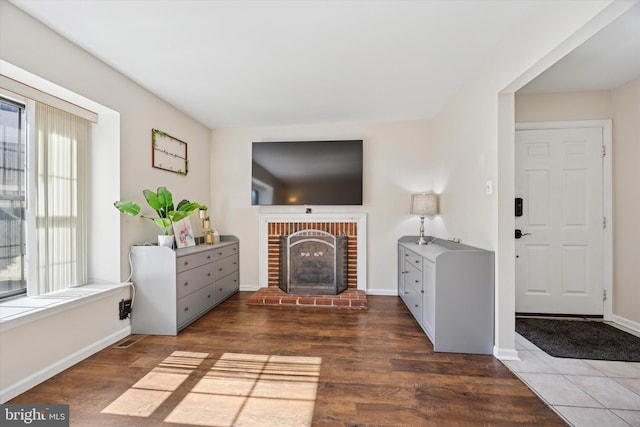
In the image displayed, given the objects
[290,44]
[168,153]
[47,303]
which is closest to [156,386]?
[47,303]

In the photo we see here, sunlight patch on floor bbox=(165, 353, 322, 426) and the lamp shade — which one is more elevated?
the lamp shade

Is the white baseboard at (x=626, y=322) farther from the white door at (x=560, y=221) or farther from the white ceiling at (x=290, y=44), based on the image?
the white ceiling at (x=290, y=44)

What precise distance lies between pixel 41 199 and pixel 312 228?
284 cm

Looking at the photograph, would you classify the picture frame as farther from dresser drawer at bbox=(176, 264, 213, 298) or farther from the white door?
the white door

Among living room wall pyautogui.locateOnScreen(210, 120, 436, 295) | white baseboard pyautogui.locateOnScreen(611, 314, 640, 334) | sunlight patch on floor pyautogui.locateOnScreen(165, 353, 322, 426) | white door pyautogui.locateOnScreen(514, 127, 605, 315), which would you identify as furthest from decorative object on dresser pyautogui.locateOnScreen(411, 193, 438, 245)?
sunlight patch on floor pyautogui.locateOnScreen(165, 353, 322, 426)

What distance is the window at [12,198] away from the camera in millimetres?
1958

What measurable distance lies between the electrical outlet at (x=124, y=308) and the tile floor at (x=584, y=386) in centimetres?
335

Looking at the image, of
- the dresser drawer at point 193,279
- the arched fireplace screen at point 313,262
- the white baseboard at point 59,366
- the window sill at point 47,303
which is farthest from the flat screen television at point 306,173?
the white baseboard at point 59,366

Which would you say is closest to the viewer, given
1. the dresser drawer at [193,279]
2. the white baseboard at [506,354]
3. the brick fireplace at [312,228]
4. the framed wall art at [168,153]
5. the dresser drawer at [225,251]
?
the white baseboard at [506,354]

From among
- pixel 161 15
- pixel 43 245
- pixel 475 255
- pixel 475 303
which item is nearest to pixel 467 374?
pixel 475 303

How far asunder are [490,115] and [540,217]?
1.51 m

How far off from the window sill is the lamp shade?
3.37 meters

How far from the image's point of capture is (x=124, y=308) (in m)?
2.56

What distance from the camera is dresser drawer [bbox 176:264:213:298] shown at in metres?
2.69
